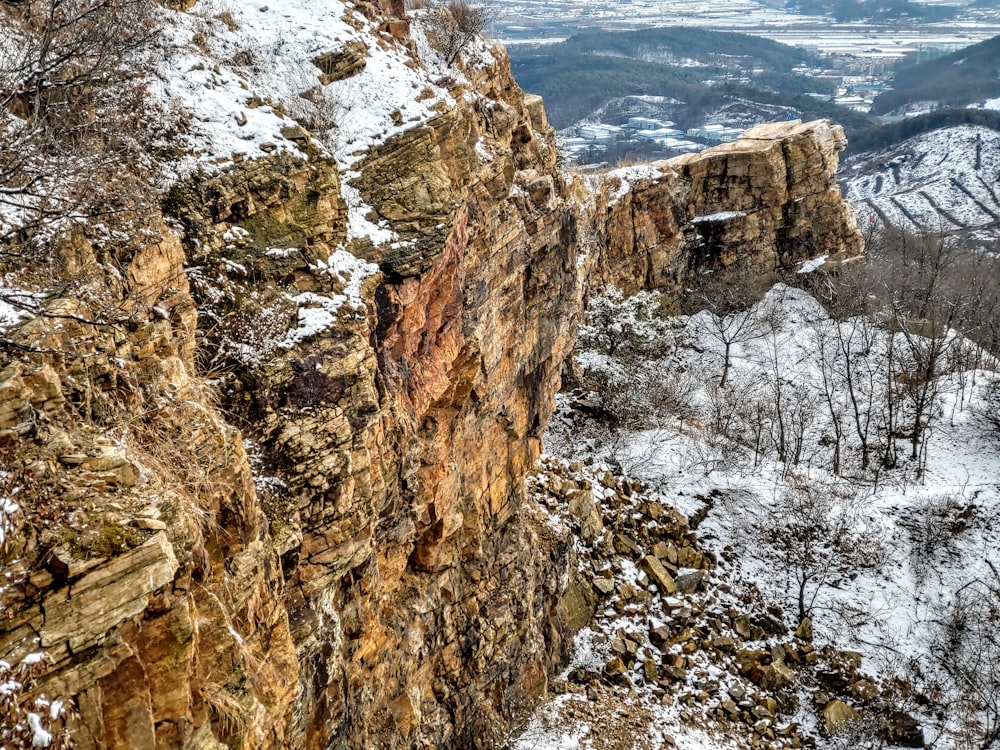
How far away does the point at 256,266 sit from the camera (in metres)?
8.33

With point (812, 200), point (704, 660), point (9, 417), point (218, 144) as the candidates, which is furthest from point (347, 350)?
point (812, 200)

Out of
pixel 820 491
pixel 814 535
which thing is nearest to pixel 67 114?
pixel 814 535

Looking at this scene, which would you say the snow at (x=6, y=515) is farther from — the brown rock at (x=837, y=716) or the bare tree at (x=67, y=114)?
the brown rock at (x=837, y=716)

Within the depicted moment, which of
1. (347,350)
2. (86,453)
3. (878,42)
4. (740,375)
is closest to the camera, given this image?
(86,453)

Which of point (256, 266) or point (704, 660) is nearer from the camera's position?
point (256, 266)

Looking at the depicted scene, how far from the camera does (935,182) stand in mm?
84125

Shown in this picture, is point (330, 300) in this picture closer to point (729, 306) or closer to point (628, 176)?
point (628, 176)

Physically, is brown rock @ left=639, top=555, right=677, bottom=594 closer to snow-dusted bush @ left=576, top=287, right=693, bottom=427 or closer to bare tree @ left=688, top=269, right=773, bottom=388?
snow-dusted bush @ left=576, top=287, right=693, bottom=427

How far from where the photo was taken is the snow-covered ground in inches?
822

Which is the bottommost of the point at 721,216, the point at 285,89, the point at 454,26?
the point at 721,216

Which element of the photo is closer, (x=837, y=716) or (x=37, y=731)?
(x=37, y=731)

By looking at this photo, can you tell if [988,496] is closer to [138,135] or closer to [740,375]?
[740,375]

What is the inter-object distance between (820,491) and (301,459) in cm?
2600

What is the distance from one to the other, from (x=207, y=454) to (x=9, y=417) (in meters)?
2.07
